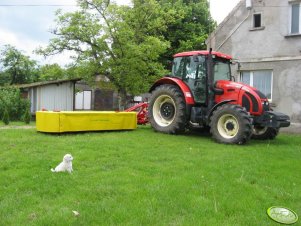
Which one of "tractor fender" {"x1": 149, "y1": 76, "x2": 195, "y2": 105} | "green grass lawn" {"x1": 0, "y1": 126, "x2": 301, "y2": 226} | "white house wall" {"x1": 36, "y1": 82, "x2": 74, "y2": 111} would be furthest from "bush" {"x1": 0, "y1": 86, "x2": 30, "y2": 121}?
"green grass lawn" {"x1": 0, "y1": 126, "x2": 301, "y2": 226}

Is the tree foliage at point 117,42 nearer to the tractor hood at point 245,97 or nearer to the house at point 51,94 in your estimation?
the house at point 51,94

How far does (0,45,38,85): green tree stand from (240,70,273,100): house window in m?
23.8

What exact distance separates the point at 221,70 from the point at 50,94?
13.2 m

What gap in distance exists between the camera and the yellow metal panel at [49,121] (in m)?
11.2

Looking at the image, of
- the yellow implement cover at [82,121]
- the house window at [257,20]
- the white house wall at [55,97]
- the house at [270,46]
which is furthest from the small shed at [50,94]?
the house window at [257,20]

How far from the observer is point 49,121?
11.2 m

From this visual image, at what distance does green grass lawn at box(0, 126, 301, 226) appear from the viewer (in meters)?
4.69

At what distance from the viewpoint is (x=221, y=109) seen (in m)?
10.9

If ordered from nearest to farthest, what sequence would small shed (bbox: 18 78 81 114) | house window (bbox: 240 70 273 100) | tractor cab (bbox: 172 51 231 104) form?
tractor cab (bbox: 172 51 231 104)
house window (bbox: 240 70 273 100)
small shed (bbox: 18 78 81 114)

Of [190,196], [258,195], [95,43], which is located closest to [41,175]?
[190,196]

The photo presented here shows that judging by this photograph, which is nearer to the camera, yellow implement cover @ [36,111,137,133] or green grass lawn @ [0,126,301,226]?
green grass lawn @ [0,126,301,226]

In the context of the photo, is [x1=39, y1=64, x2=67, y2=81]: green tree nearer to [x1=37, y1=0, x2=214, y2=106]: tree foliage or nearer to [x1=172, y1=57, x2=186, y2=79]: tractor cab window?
[x1=37, y1=0, x2=214, y2=106]: tree foliage

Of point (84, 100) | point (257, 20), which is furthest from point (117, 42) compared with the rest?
point (84, 100)

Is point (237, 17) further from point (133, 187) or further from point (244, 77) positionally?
point (133, 187)
